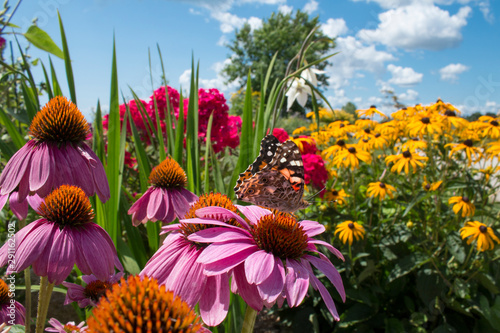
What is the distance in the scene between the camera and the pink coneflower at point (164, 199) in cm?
121

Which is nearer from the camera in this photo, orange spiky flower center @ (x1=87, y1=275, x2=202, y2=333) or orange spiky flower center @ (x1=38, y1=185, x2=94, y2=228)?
orange spiky flower center @ (x1=87, y1=275, x2=202, y2=333)

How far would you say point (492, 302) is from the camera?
246cm

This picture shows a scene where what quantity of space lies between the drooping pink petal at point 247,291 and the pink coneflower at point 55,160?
408mm

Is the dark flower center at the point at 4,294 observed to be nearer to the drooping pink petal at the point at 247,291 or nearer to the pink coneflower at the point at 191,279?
the pink coneflower at the point at 191,279

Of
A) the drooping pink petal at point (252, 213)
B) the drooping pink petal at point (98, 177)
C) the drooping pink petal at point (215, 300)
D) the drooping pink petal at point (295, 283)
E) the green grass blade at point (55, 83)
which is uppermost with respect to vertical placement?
the green grass blade at point (55, 83)

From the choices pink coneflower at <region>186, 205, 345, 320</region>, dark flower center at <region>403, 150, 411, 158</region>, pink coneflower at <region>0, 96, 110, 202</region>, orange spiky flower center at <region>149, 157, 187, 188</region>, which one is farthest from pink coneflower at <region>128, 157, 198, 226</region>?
dark flower center at <region>403, 150, 411, 158</region>

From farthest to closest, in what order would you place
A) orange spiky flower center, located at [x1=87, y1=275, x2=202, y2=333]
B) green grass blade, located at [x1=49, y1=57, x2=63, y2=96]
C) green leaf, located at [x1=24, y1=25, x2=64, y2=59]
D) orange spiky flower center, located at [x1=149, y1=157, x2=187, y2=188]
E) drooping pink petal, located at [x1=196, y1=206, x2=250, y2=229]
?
1. green grass blade, located at [x1=49, y1=57, x2=63, y2=96]
2. orange spiky flower center, located at [x1=149, y1=157, x2=187, y2=188]
3. green leaf, located at [x1=24, y1=25, x2=64, y2=59]
4. drooping pink petal, located at [x1=196, y1=206, x2=250, y2=229]
5. orange spiky flower center, located at [x1=87, y1=275, x2=202, y2=333]

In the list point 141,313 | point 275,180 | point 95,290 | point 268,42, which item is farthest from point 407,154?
point 268,42

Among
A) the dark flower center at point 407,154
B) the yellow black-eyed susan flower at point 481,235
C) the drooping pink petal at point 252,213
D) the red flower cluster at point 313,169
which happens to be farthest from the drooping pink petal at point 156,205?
the dark flower center at point 407,154

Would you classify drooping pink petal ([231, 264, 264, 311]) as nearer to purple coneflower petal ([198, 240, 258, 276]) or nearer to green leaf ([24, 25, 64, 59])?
purple coneflower petal ([198, 240, 258, 276])

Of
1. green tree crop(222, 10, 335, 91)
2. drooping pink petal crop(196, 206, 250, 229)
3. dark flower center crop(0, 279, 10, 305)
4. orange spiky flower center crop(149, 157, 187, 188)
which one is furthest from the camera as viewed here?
green tree crop(222, 10, 335, 91)

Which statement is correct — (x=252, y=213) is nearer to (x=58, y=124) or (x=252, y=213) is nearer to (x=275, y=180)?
(x=275, y=180)

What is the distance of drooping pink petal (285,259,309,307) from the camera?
0.65m

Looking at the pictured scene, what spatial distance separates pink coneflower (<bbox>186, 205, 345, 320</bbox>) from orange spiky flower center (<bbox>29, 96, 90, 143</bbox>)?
0.44 meters
